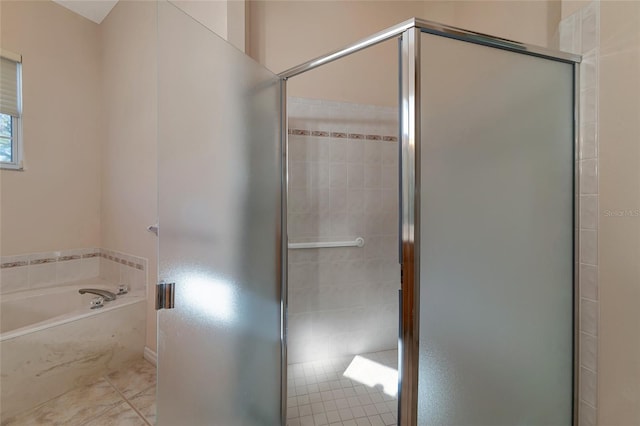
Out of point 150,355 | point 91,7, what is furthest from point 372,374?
point 91,7

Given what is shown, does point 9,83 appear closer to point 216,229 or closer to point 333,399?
point 216,229

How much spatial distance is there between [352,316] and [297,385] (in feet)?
1.72

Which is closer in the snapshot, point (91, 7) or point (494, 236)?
point (494, 236)

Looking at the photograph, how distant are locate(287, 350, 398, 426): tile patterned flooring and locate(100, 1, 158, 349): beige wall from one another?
100 centimetres

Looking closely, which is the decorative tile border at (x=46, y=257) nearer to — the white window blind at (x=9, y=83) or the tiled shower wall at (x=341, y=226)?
the white window blind at (x=9, y=83)

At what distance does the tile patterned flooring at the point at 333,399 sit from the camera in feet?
4.40

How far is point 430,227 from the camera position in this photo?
0.87 metres

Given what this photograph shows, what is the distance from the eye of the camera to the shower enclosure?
0.82m

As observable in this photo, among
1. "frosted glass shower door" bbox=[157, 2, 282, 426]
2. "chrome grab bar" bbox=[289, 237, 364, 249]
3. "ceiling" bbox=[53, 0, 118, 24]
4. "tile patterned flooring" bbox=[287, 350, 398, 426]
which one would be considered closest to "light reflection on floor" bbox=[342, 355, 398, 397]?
"tile patterned flooring" bbox=[287, 350, 398, 426]

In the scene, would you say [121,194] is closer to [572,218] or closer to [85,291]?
[85,291]

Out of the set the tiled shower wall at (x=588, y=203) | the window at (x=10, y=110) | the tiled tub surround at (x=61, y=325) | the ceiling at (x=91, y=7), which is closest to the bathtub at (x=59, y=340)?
the tiled tub surround at (x=61, y=325)

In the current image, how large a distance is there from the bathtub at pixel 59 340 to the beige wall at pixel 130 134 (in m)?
0.14

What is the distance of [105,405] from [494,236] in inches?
79.3

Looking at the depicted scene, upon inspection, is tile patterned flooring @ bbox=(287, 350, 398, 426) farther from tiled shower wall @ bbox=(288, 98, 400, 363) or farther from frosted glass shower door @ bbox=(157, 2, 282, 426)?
frosted glass shower door @ bbox=(157, 2, 282, 426)
